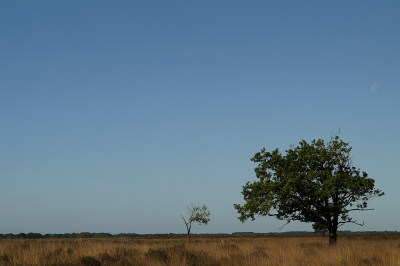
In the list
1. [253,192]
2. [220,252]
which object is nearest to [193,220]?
[253,192]

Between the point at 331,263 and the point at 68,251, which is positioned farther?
the point at 68,251

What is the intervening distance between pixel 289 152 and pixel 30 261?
24854 millimetres

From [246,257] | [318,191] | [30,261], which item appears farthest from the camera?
[318,191]

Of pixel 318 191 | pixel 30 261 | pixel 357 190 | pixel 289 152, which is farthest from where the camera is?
pixel 289 152

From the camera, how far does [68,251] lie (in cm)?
1455

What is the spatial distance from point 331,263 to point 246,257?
354cm

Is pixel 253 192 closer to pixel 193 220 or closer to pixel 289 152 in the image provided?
pixel 289 152

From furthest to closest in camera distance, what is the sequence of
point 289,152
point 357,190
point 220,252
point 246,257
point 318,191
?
point 289,152 < point 357,190 < point 318,191 < point 220,252 < point 246,257

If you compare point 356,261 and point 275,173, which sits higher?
point 275,173

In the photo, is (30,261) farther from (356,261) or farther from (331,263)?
(356,261)

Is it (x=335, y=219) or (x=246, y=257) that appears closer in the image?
(x=246, y=257)

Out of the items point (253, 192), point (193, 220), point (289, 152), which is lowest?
point (193, 220)

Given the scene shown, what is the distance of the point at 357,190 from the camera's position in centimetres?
2959

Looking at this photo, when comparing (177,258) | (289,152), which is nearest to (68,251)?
(177,258)
